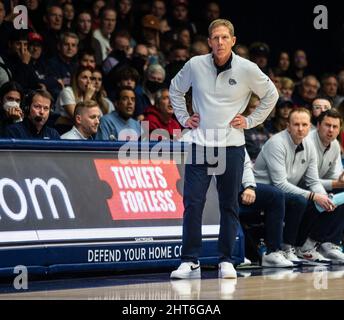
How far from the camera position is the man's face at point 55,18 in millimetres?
13602

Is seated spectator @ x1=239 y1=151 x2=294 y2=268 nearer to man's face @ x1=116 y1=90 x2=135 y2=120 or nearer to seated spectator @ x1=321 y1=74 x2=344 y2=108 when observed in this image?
man's face @ x1=116 y1=90 x2=135 y2=120

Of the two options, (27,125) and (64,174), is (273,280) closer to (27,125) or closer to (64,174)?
(64,174)

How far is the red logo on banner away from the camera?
936 cm

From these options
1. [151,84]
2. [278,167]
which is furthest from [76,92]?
[278,167]

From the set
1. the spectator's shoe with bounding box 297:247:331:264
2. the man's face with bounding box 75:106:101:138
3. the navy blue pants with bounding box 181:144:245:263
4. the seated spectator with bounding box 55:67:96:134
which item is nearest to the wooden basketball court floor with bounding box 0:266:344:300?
the navy blue pants with bounding box 181:144:245:263

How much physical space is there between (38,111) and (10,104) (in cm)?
64

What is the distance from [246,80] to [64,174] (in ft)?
5.93

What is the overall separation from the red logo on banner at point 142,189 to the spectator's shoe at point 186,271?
85cm

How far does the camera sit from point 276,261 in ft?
34.1

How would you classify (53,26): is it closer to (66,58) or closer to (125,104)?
(66,58)

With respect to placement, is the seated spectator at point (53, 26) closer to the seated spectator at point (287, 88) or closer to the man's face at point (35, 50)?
the man's face at point (35, 50)

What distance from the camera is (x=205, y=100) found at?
28.6 ft

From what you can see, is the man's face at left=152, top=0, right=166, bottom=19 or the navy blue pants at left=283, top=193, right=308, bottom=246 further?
the man's face at left=152, top=0, right=166, bottom=19

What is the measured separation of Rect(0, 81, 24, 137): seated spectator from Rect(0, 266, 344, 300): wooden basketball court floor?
2101mm
